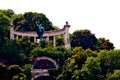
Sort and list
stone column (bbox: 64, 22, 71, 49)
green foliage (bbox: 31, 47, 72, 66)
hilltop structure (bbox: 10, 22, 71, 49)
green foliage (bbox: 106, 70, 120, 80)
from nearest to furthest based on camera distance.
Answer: green foliage (bbox: 106, 70, 120, 80), green foliage (bbox: 31, 47, 72, 66), stone column (bbox: 64, 22, 71, 49), hilltop structure (bbox: 10, 22, 71, 49)

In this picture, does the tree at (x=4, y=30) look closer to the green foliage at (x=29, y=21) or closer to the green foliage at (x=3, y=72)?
the green foliage at (x=29, y=21)

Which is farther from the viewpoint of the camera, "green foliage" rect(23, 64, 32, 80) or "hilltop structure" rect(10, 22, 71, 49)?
"hilltop structure" rect(10, 22, 71, 49)

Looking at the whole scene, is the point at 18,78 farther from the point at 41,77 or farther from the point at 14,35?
the point at 14,35

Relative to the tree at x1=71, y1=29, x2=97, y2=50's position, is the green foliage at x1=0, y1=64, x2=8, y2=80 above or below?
below

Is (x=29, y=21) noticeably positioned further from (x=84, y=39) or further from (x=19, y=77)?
(x=19, y=77)

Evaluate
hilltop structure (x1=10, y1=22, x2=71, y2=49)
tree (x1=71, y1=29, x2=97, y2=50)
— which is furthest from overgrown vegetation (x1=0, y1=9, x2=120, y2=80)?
hilltop structure (x1=10, y1=22, x2=71, y2=49)

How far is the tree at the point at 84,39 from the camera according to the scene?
341 feet

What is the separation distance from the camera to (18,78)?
85688 mm

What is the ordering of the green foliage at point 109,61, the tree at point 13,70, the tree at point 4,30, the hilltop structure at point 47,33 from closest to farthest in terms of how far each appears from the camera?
1. the tree at point 13,70
2. the green foliage at point 109,61
3. the tree at point 4,30
4. the hilltop structure at point 47,33

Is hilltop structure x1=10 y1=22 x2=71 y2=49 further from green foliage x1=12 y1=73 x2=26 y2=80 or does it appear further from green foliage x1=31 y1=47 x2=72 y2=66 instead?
green foliage x1=12 y1=73 x2=26 y2=80

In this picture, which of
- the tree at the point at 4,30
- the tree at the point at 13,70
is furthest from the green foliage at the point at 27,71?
the tree at the point at 4,30

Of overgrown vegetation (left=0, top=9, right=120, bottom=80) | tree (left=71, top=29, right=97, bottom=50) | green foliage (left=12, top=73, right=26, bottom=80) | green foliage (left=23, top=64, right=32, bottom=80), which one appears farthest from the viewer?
tree (left=71, top=29, right=97, bottom=50)

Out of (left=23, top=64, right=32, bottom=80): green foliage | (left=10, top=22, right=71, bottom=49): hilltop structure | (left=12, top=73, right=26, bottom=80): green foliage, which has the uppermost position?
(left=10, top=22, right=71, bottom=49): hilltop structure

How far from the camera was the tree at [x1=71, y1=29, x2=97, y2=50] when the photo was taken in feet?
341
